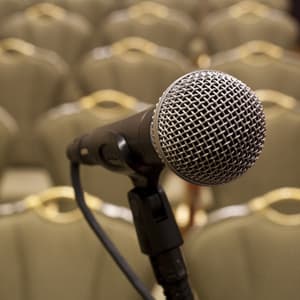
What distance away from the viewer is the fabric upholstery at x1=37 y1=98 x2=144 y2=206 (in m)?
1.65

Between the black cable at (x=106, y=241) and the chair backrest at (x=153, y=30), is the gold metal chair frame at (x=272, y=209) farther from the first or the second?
the chair backrest at (x=153, y=30)

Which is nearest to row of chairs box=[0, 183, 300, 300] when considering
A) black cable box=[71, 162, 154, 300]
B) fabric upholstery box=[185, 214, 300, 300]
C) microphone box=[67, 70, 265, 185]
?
fabric upholstery box=[185, 214, 300, 300]

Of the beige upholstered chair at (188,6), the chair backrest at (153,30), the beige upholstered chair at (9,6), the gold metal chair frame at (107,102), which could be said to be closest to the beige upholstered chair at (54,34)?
the chair backrest at (153,30)

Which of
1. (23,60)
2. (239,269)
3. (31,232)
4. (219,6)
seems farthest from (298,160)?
(219,6)

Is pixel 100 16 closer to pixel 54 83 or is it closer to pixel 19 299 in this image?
pixel 54 83

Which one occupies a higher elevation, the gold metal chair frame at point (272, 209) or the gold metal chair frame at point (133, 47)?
the gold metal chair frame at point (133, 47)

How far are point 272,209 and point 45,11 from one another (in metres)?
2.45

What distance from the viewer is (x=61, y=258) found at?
3.75 ft

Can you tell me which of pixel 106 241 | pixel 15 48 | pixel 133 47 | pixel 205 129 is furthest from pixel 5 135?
pixel 205 129

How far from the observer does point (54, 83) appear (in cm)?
221

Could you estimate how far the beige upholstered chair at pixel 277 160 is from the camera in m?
1.64

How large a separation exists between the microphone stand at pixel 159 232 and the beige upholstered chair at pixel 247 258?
21.6 inches

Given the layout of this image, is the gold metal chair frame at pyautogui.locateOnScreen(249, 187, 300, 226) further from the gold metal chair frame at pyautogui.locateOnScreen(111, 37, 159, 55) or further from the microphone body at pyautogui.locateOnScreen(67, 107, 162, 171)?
the gold metal chair frame at pyautogui.locateOnScreen(111, 37, 159, 55)

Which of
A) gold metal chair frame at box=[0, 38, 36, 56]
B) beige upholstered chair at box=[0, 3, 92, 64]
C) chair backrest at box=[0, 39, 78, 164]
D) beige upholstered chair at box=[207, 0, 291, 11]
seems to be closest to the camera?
chair backrest at box=[0, 39, 78, 164]
